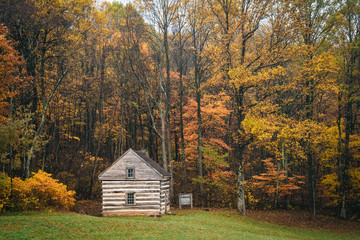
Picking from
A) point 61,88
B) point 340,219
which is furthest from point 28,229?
point 340,219

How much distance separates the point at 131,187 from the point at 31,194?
695 centimetres

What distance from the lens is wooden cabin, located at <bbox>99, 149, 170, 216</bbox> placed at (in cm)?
2170

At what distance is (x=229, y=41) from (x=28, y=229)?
18281mm

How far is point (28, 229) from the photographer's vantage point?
12.3 m

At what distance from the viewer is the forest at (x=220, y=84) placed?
2022 centimetres

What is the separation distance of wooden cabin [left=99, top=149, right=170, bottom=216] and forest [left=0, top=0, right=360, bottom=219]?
289 centimetres

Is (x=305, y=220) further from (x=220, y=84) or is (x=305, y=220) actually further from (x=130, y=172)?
(x=130, y=172)

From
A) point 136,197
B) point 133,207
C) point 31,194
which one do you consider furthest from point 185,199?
point 31,194

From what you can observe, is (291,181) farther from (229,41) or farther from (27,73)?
(27,73)

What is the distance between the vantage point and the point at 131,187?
21844 millimetres

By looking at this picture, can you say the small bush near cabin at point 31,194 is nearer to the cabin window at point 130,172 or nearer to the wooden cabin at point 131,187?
the wooden cabin at point 131,187

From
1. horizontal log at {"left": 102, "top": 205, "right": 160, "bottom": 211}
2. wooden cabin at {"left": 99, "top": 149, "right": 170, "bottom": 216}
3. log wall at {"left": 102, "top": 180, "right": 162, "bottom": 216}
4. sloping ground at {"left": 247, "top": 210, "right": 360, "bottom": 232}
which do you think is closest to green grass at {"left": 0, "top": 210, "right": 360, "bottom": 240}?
sloping ground at {"left": 247, "top": 210, "right": 360, "bottom": 232}

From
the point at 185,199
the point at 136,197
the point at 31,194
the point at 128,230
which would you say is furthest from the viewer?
the point at 185,199

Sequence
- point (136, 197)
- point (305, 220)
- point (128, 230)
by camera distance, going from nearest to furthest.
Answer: point (128, 230)
point (136, 197)
point (305, 220)
